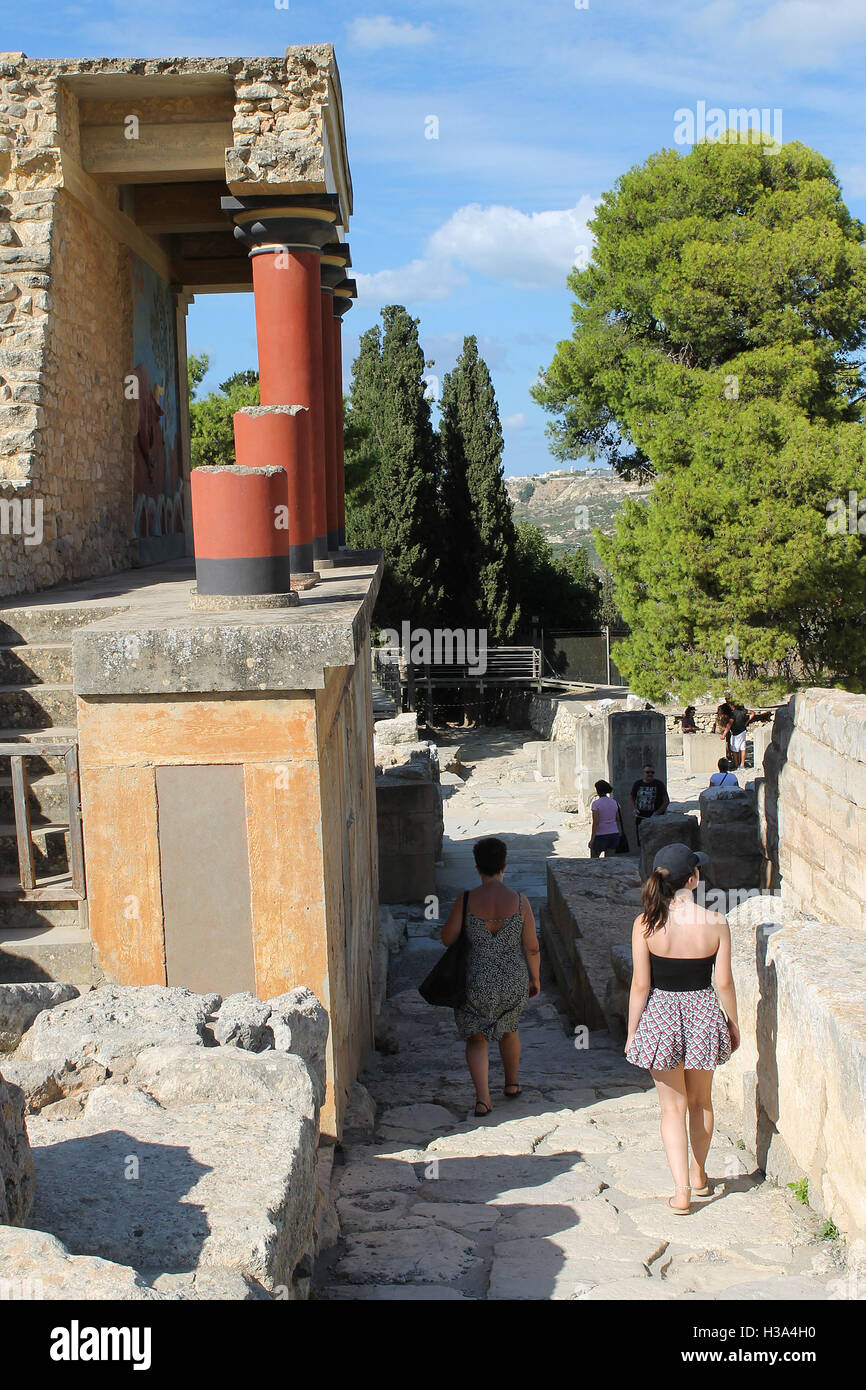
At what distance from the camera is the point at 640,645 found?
22.2m

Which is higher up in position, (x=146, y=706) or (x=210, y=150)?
(x=210, y=150)

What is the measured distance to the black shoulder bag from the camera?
5.89 metres

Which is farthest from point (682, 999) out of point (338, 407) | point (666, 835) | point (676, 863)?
point (338, 407)

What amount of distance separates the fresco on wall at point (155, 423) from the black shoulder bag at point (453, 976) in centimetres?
663

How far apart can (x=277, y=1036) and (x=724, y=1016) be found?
67.2 inches

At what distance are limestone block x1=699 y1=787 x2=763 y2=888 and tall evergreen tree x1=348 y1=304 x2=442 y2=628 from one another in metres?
19.9

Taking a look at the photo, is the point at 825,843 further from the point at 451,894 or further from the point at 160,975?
the point at 451,894

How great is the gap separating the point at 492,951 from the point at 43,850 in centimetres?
218

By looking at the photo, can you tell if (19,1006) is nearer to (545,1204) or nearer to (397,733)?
(545,1204)

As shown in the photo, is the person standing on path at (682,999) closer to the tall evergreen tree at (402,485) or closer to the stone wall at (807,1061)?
the stone wall at (807,1061)

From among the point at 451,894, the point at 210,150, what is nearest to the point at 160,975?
the point at 210,150

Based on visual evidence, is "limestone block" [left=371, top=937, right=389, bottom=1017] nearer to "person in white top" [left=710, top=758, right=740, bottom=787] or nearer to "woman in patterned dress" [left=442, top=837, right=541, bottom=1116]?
"woman in patterned dress" [left=442, top=837, right=541, bottom=1116]

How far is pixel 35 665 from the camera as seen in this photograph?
6.31 m

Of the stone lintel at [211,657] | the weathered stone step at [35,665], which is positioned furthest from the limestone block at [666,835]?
the stone lintel at [211,657]
